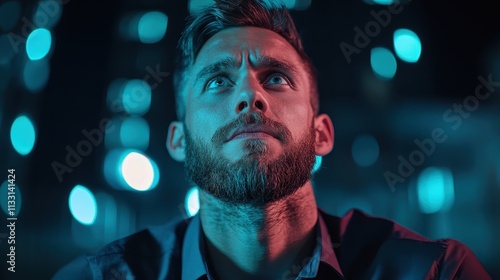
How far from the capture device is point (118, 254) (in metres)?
1.05

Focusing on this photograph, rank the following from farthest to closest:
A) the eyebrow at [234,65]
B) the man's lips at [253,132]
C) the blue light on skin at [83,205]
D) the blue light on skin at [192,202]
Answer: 1. the blue light on skin at [192,202]
2. the blue light on skin at [83,205]
3. the eyebrow at [234,65]
4. the man's lips at [253,132]

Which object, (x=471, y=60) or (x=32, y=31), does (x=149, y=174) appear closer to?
(x=32, y=31)

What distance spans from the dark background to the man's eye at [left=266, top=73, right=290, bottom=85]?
277 mm

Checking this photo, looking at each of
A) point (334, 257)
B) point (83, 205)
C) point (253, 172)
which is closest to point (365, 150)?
point (334, 257)

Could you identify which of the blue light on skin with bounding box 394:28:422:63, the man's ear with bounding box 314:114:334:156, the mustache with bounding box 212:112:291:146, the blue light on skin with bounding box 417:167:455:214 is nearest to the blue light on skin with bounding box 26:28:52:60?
the mustache with bounding box 212:112:291:146

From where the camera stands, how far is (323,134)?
1.19 m

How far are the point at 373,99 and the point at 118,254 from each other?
2.78 ft

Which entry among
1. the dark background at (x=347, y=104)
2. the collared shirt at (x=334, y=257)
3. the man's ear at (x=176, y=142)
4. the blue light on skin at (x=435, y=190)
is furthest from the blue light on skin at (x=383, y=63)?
the man's ear at (x=176, y=142)

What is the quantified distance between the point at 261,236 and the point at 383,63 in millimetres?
647

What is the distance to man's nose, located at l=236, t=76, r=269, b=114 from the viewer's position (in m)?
0.93

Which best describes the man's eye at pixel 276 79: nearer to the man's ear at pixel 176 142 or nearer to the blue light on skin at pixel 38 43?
the man's ear at pixel 176 142

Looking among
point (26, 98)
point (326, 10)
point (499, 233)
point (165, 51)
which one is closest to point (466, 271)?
point (499, 233)

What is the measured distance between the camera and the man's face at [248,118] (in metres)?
0.92

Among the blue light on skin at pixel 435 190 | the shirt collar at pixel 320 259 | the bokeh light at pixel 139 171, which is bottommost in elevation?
the shirt collar at pixel 320 259
